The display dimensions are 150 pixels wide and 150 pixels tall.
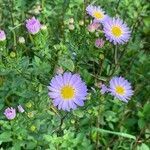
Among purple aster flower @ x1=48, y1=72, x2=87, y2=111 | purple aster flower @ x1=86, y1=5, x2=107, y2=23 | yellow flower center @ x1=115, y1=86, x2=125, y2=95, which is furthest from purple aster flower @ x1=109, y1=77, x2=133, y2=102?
purple aster flower @ x1=86, y1=5, x2=107, y2=23

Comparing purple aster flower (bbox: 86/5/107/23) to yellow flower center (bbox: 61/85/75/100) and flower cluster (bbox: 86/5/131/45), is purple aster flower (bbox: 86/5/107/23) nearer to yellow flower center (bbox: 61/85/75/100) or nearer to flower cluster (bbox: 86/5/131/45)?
flower cluster (bbox: 86/5/131/45)

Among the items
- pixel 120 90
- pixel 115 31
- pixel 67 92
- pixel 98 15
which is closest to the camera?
pixel 67 92

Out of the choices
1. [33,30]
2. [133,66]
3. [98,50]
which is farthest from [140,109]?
[33,30]

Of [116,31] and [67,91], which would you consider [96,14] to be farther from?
[67,91]

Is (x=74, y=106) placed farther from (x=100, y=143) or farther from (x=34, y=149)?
(x=100, y=143)

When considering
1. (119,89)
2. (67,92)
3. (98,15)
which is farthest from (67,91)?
(98,15)

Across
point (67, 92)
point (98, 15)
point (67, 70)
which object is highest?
point (98, 15)

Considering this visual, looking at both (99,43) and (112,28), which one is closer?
(99,43)
